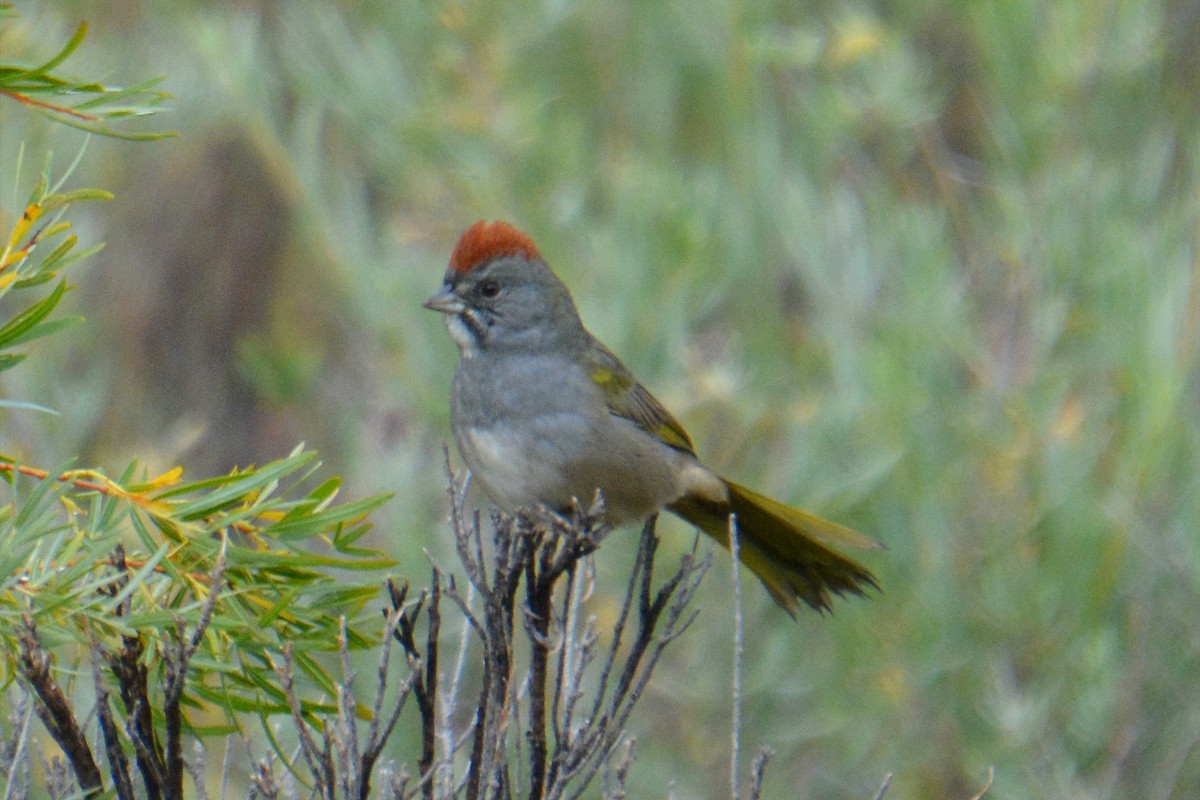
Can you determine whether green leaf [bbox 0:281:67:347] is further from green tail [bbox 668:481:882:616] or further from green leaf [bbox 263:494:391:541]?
green tail [bbox 668:481:882:616]

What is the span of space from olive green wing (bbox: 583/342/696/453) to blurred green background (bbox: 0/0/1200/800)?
3.44ft

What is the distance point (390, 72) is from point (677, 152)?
1.69 meters

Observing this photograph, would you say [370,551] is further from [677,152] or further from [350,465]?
[677,152]

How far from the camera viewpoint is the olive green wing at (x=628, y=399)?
11.8 ft

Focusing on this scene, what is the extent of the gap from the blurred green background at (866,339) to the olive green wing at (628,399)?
1048 mm

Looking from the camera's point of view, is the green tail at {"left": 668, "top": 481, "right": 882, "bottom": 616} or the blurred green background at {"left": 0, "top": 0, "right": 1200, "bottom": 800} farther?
the blurred green background at {"left": 0, "top": 0, "right": 1200, "bottom": 800}

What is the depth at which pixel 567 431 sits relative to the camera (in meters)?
3.35

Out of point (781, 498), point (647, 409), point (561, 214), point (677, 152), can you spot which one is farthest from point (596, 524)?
point (677, 152)

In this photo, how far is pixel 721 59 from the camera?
5.88 metres

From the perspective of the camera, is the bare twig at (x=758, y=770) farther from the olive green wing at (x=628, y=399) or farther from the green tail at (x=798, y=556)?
the olive green wing at (x=628, y=399)

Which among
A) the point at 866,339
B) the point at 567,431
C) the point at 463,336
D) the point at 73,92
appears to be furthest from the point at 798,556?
the point at 866,339

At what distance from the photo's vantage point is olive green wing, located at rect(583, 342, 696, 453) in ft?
11.8

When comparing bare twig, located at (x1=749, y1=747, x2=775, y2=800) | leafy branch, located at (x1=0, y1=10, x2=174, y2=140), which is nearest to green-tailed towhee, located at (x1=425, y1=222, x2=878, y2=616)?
bare twig, located at (x1=749, y1=747, x2=775, y2=800)

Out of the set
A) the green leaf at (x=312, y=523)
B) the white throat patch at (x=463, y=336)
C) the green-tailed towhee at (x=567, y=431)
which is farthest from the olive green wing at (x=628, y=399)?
the green leaf at (x=312, y=523)
